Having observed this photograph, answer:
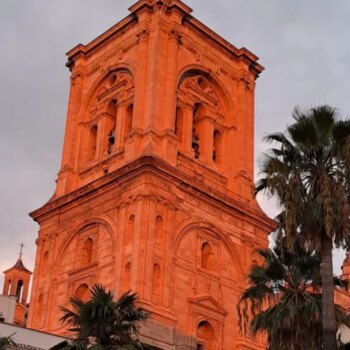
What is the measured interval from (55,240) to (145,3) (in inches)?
509

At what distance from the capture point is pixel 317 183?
2164 cm

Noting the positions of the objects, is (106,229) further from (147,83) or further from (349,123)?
(349,123)

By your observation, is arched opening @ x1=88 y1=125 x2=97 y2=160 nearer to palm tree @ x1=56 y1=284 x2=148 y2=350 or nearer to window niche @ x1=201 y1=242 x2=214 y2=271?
window niche @ x1=201 y1=242 x2=214 y2=271

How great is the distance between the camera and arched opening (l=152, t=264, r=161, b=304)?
3494cm

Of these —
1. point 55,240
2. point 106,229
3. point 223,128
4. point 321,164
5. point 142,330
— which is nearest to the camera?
point 321,164

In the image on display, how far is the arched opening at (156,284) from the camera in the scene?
115 ft

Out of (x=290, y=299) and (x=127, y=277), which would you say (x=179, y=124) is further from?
(x=290, y=299)

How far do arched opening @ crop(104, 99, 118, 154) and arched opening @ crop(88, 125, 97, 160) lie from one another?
977 millimetres

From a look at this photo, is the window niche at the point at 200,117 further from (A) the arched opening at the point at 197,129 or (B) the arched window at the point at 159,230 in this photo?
(B) the arched window at the point at 159,230

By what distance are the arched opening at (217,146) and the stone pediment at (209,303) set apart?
845cm

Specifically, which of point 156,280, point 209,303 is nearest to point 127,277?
point 156,280

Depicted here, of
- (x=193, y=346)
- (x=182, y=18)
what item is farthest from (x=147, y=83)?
(x=193, y=346)

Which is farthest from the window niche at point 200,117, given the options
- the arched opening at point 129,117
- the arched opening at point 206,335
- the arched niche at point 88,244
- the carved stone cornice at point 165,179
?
the arched opening at point 206,335

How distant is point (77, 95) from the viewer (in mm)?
45281
